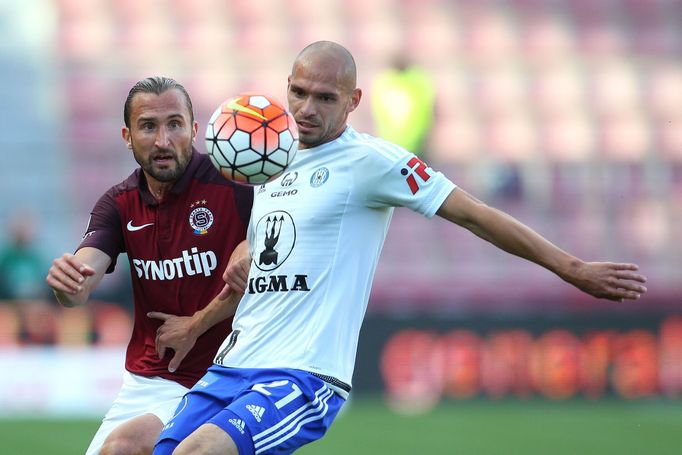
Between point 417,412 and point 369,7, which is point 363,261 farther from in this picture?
point 369,7

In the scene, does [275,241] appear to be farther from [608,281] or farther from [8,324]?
[8,324]

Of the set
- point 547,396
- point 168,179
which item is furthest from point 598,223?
point 168,179

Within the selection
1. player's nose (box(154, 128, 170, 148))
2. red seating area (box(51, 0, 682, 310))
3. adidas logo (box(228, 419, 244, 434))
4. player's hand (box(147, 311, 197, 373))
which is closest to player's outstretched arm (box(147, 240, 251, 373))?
player's hand (box(147, 311, 197, 373))

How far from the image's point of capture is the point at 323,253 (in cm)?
552

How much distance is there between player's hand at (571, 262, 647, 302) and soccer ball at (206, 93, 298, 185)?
136 cm

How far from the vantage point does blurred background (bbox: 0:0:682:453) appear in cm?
1442

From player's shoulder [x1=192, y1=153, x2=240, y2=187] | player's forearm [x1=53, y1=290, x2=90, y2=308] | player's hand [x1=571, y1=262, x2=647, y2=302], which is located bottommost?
player's forearm [x1=53, y1=290, x2=90, y2=308]

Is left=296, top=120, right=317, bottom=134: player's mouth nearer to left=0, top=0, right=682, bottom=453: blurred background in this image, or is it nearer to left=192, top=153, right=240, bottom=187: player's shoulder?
left=192, top=153, right=240, bottom=187: player's shoulder

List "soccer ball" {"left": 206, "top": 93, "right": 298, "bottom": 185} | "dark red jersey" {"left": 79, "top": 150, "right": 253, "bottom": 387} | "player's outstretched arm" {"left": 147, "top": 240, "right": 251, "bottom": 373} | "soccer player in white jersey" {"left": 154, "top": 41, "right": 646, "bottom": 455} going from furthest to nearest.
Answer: "dark red jersey" {"left": 79, "top": 150, "right": 253, "bottom": 387}
"player's outstretched arm" {"left": 147, "top": 240, "right": 251, "bottom": 373}
"soccer ball" {"left": 206, "top": 93, "right": 298, "bottom": 185}
"soccer player in white jersey" {"left": 154, "top": 41, "right": 646, "bottom": 455}

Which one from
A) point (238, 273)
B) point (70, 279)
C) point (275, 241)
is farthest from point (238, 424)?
point (70, 279)

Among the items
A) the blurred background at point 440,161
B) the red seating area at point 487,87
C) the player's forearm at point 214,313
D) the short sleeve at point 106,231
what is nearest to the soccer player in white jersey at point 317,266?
the player's forearm at point 214,313

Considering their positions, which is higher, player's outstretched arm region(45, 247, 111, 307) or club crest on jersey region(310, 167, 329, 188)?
club crest on jersey region(310, 167, 329, 188)

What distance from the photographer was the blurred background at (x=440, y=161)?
14.4 m

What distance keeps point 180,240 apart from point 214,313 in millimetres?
414
